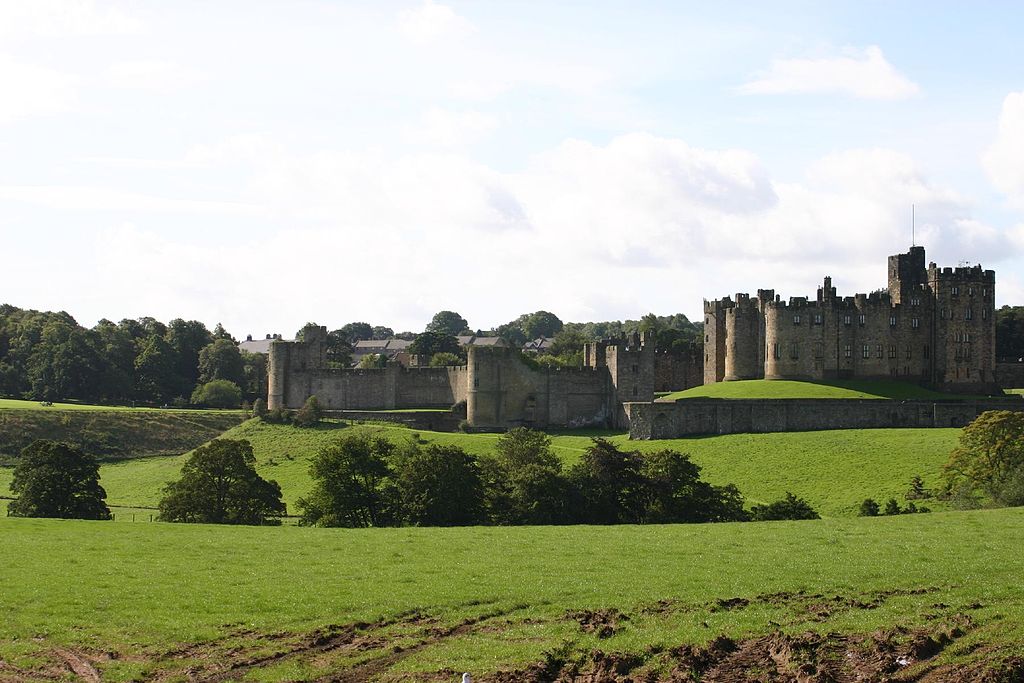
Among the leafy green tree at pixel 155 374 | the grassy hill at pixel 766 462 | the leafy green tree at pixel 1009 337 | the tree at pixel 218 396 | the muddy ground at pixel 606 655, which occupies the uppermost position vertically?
the leafy green tree at pixel 1009 337

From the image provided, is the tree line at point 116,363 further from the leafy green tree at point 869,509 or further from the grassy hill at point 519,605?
the grassy hill at point 519,605

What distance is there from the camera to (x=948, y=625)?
19.8 m

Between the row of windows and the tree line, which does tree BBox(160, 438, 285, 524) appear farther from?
the tree line

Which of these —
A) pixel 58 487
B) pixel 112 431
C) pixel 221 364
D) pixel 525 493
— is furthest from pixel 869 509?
pixel 221 364

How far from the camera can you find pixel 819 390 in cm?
8125

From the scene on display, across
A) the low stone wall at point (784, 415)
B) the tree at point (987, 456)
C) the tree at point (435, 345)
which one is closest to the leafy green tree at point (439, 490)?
the tree at point (987, 456)

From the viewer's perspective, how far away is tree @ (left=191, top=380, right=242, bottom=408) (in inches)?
4313

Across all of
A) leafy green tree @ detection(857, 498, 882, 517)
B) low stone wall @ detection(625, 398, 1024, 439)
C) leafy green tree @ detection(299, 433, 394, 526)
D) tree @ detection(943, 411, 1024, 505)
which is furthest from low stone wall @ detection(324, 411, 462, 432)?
leafy green tree @ detection(857, 498, 882, 517)

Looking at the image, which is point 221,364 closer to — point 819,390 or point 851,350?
point 851,350

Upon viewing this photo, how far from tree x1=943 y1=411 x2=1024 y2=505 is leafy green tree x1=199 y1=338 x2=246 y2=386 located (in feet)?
268

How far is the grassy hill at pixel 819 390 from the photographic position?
79938mm

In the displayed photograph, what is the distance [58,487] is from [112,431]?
4043cm

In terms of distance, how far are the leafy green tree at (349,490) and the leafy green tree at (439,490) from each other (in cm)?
114

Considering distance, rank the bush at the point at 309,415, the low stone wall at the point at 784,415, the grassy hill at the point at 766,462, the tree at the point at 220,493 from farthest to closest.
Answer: the bush at the point at 309,415 → the low stone wall at the point at 784,415 → the grassy hill at the point at 766,462 → the tree at the point at 220,493
